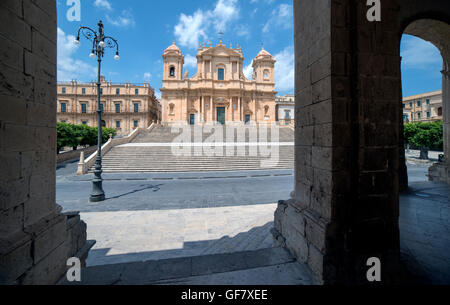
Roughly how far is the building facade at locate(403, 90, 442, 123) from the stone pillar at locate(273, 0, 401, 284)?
1933 inches

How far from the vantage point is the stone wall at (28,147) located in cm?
166

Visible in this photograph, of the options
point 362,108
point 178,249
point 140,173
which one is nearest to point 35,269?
point 178,249

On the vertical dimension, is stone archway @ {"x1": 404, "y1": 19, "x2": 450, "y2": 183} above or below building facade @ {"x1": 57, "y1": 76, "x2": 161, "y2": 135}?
below

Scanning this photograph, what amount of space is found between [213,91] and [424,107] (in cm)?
4421

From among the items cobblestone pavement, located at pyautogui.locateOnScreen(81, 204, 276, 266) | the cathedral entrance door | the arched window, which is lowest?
cobblestone pavement, located at pyautogui.locateOnScreen(81, 204, 276, 266)

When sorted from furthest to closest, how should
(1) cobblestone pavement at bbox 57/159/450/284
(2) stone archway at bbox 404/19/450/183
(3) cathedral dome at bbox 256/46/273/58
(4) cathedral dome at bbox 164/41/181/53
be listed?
(3) cathedral dome at bbox 256/46/273/58 → (4) cathedral dome at bbox 164/41/181/53 → (2) stone archway at bbox 404/19/450/183 → (1) cobblestone pavement at bbox 57/159/450/284

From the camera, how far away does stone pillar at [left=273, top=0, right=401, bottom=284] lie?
2066mm

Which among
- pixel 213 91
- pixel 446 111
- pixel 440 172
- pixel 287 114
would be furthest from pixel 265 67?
pixel 440 172

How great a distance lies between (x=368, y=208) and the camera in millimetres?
2152

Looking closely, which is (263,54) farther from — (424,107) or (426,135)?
(424,107)

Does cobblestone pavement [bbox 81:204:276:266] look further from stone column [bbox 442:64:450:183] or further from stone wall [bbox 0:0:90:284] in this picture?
stone column [bbox 442:64:450:183]

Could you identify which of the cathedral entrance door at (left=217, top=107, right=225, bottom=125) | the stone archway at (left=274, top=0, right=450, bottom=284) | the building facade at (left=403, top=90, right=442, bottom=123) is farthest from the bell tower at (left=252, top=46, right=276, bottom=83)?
the stone archway at (left=274, top=0, right=450, bottom=284)

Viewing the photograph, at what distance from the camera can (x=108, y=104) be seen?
4291 cm
